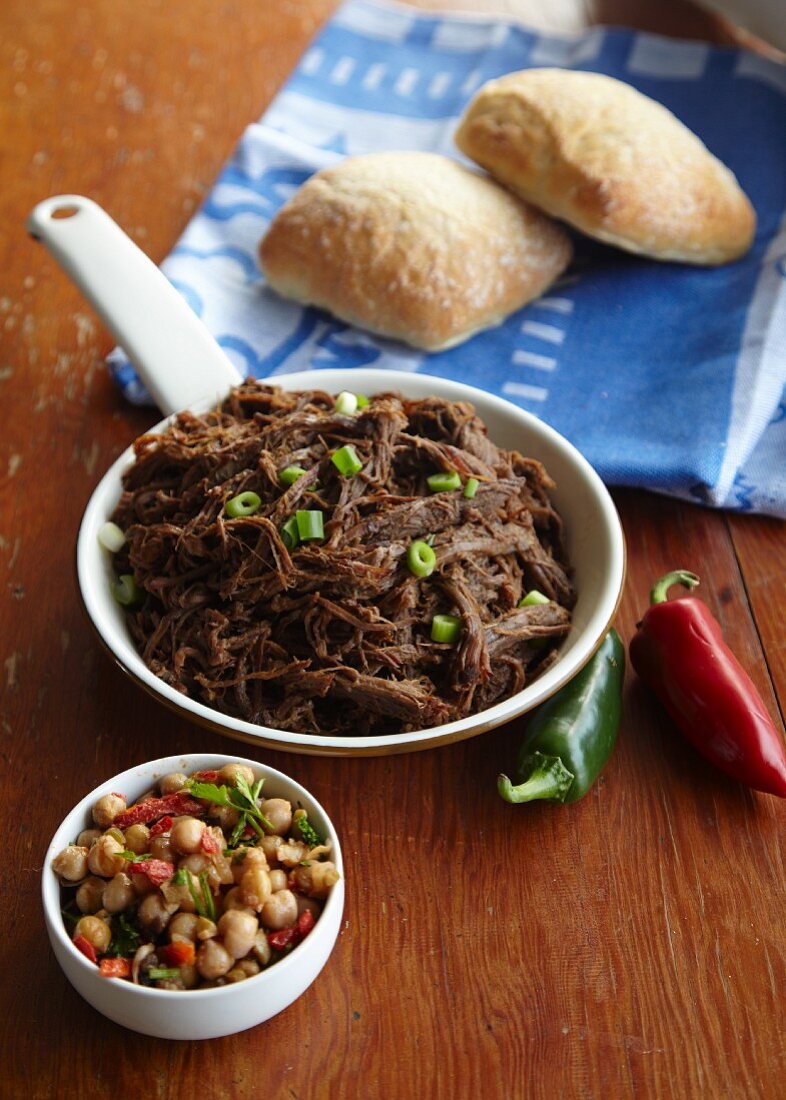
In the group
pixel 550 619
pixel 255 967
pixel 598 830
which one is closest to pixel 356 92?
pixel 550 619

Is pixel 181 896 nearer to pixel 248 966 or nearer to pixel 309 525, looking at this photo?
pixel 248 966

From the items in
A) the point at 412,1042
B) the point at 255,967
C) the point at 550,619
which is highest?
the point at 550,619

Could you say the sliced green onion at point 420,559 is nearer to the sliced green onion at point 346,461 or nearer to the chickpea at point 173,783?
the sliced green onion at point 346,461

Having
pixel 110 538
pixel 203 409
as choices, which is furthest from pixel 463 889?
pixel 203 409

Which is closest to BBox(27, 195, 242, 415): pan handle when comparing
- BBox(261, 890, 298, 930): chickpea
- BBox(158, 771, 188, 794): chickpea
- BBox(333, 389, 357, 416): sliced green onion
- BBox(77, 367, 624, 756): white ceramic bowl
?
BBox(77, 367, 624, 756): white ceramic bowl

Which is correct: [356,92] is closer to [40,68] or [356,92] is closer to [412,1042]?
[40,68]

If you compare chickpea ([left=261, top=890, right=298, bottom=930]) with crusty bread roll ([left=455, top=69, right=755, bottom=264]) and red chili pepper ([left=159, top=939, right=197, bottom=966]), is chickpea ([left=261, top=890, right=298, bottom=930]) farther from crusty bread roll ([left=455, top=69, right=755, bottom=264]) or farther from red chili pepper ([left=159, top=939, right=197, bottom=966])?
crusty bread roll ([left=455, top=69, right=755, bottom=264])

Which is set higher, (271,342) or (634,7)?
(634,7)
